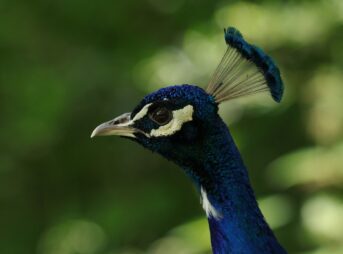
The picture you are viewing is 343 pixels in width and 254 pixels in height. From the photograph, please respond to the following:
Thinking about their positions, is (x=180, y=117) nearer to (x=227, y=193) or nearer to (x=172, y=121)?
(x=172, y=121)

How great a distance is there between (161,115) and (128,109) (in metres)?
1.34

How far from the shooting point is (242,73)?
165cm

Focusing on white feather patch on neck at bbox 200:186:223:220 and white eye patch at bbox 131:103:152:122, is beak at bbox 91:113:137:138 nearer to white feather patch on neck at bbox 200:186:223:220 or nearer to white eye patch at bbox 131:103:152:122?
white eye patch at bbox 131:103:152:122

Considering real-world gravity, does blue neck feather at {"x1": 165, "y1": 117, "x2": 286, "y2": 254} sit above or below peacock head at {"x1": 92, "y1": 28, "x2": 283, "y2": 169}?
below

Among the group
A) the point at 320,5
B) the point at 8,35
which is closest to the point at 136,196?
the point at 8,35

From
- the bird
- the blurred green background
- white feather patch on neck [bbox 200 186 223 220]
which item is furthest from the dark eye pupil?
the blurred green background

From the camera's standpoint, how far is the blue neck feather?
5.16ft

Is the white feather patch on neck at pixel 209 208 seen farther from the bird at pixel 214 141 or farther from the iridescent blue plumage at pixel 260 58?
the iridescent blue plumage at pixel 260 58

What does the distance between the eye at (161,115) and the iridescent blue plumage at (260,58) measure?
17 centimetres

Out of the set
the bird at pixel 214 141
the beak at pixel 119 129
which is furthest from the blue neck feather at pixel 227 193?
the beak at pixel 119 129

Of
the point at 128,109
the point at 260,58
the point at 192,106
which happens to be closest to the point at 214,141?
the point at 192,106

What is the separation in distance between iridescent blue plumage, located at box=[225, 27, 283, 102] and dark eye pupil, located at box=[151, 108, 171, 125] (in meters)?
0.17

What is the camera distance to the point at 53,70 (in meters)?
2.76

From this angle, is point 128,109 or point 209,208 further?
point 128,109
